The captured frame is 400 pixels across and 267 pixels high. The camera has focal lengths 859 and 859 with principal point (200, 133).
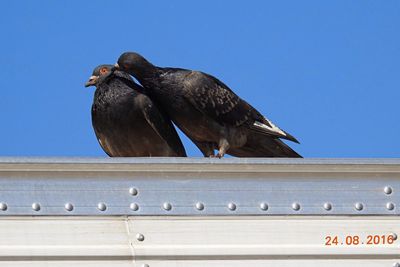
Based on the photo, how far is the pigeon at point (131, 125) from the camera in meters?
5.20

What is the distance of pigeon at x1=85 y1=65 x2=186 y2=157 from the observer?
520 centimetres

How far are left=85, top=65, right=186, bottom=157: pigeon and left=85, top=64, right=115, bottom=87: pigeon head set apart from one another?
0.35 feet

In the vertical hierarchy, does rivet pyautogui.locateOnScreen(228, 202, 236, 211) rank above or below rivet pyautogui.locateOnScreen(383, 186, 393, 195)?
below

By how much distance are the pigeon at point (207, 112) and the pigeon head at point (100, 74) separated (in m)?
0.14

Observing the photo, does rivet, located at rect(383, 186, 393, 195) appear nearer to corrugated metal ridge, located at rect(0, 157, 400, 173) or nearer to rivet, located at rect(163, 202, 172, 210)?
corrugated metal ridge, located at rect(0, 157, 400, 173)

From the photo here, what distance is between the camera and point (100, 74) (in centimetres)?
578

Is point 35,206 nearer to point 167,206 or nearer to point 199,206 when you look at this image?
point 167,206

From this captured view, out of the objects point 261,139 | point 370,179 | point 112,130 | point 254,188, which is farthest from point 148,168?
point 261,139

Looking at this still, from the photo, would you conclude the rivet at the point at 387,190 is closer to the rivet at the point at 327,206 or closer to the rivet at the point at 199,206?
the rivet at the point at 327,206
